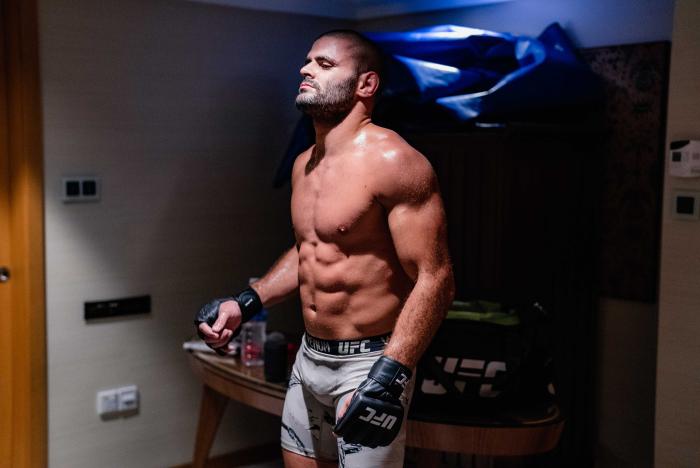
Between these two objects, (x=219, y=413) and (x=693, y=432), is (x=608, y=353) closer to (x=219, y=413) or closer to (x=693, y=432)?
(x=693, y=432)

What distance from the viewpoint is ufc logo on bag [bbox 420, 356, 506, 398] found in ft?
8.80

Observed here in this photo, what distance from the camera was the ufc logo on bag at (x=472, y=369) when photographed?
2684mm

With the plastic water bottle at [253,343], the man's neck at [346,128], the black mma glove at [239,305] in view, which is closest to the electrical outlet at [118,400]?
the plastic water bottle at [253,343]

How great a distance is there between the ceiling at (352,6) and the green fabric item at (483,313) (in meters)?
1.29

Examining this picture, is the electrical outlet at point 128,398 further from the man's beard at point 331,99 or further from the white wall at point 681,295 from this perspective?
the white wall at point 681,295

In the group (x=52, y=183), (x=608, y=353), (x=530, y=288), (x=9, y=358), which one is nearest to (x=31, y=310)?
(x=9, y=358)

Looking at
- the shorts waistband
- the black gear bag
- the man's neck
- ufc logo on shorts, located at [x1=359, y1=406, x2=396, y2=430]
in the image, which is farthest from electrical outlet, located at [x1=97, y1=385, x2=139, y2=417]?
ufc logo on shorts, located at [x1=359, y1=406, x2=396, y2=430]

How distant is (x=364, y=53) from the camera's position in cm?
230

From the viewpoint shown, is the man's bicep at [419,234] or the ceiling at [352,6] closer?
the man's bicep at [419,234]

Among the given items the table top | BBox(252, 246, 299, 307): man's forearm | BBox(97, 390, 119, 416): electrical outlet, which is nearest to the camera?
BBox(252, 246, 299, 307): man's forearm

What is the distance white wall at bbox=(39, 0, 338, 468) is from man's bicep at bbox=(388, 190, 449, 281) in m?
1.72

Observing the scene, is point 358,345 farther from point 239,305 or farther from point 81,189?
point 81,189

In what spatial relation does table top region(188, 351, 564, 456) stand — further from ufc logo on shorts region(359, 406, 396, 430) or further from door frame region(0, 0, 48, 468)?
door frame region(0, 0, 48, 468)

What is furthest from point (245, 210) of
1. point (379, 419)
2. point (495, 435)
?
point (379, 419)
